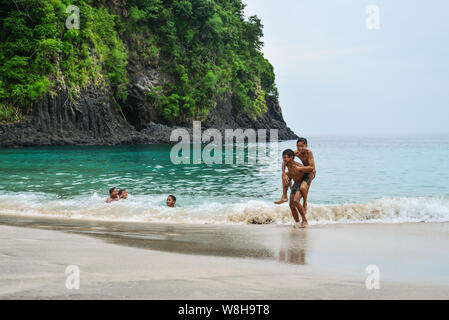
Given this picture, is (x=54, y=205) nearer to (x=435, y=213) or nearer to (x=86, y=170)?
(x=86, y=170)

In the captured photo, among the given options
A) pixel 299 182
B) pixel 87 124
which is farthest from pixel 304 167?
pixel 87 124

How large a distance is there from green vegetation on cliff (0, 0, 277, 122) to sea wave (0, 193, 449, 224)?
25806 mm

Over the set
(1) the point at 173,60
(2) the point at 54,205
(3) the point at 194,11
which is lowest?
(2) the point at 54,205

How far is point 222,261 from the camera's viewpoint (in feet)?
16.3

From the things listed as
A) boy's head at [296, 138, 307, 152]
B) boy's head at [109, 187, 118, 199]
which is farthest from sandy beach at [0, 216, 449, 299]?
boy's head at [109, 187, 118, 199]

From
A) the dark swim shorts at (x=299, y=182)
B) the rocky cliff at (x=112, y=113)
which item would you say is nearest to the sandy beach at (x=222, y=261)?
the dark swim shorts at (x=299, y=182)

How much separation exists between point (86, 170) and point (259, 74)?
53.4 metres

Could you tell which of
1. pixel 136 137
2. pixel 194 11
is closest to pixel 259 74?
pixel 194 11

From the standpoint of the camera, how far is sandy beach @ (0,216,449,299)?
3596 millimetres

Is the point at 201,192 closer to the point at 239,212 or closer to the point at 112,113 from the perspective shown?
the point at 239,212

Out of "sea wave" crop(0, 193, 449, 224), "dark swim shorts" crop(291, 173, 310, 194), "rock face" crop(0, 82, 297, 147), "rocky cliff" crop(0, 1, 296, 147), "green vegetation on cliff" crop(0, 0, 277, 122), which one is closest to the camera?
"dark swim shorts" crop(291, 173, 310, 194)

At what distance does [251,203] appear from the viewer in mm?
11000

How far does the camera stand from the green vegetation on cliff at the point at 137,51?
33375mm

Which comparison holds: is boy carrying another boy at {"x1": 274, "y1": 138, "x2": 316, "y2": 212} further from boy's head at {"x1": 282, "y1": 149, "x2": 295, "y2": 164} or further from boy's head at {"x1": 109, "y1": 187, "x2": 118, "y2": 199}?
boy's head at {"x1": 109, "y1": 187, "x2": 118, "y2": 199}
